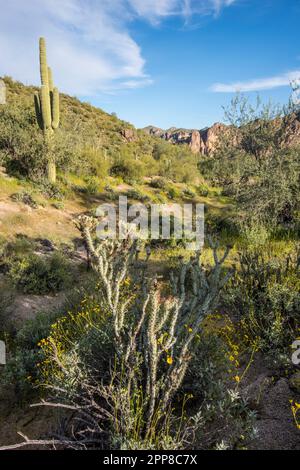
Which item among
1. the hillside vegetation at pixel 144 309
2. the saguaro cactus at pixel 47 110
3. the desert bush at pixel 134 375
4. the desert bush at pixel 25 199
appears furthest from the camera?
the saguaro cactus at pixel 47 110

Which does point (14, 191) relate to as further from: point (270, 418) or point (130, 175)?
point (270, 418)

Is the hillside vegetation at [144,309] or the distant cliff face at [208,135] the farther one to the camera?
the distant cliff face at [208,135]

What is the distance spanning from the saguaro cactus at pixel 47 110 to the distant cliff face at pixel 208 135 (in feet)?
28.3

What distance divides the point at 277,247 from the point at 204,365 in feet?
16.8

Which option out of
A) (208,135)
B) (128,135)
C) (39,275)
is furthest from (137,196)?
(208,135)

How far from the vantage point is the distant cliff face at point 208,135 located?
1206 centimetres

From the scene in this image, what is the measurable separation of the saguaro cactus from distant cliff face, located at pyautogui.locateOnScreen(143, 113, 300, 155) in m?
8.63

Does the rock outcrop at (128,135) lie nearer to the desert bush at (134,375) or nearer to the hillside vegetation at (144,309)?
the hillside vegetation at (144,309)

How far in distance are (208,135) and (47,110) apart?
8046 centimetres

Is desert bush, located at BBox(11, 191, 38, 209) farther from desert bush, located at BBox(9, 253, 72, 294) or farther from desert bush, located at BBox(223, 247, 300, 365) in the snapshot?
desert bush, located at BBox(223, 247, 300, 365)

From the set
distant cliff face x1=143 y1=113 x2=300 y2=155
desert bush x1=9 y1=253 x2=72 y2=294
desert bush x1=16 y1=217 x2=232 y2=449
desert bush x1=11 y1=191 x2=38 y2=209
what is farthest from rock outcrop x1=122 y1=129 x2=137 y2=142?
desert bush x1=16 y1=217 x2=232 y2=449

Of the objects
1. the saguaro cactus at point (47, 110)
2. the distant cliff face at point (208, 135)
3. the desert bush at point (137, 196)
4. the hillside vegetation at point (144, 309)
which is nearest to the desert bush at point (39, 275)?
the hillside vegetation at point (144, 309)

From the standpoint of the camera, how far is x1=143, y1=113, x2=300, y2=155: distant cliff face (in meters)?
12.1
